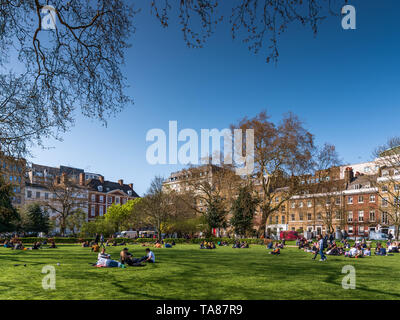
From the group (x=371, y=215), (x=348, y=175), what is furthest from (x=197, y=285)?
(x=348, y=175)

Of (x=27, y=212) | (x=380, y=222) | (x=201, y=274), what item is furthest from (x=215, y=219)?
(x=201, y=274)

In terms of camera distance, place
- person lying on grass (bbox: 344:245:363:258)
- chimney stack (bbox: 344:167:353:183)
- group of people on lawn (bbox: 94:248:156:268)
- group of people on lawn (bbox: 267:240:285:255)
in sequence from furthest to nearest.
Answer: chimney stack (bbox: 344:167:353:183) < group of people on lawn (bbox: 267:240:285:255) < person lying on grass (bbox: 344:245:363:258) < group of people on lawn (bbox: 94:248:156:268)

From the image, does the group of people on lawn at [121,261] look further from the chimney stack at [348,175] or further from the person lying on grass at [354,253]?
the chimney stack at [348,175]

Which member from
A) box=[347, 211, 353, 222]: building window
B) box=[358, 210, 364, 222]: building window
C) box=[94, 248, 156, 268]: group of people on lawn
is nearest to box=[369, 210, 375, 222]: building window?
box=[358, 210, 364, 222]: building window

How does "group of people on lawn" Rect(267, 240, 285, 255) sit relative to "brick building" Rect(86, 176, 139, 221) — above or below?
below

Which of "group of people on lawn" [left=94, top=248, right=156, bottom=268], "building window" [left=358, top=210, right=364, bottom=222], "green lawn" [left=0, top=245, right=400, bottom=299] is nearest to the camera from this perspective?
"green lawn" [left=0, top=245, right=400, bottom=299]

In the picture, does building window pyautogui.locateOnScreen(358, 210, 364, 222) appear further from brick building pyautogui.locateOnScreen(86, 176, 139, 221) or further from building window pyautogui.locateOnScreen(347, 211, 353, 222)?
brick building pyautogui.locateOnScreen(86, 176, 139, 221)

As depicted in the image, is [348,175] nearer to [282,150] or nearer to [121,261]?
[282,150]

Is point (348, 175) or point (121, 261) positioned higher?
point (348, 175)

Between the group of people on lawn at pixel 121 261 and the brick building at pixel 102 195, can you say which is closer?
the group of people on lawn at pixel 121 261

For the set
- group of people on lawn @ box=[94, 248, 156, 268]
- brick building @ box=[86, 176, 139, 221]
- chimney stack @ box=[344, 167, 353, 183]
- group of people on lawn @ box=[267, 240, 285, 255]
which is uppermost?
chimney stack @ box=[344, 167, 353, 183]

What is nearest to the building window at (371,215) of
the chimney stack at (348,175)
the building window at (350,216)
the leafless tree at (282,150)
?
the building window at (350,216)

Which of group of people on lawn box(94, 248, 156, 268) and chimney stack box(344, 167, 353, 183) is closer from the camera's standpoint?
group of people on lawn box(94, 248, 156, 268)
